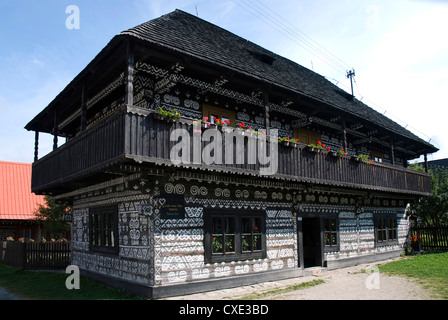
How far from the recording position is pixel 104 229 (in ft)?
42.2

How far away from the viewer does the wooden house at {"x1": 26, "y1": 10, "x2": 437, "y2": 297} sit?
32.6 ft

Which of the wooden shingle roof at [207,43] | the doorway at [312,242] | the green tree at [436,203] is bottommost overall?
the doorway at [312,242]

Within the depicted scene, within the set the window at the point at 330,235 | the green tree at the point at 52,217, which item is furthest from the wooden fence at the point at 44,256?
the window at the point at 330,235

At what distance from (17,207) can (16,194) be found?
1.49 metres

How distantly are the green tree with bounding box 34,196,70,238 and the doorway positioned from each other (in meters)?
14.3

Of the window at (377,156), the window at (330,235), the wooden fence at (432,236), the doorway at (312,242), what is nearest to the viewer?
the doorway at (312,242)

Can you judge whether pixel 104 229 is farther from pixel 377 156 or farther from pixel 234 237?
pixel 377 156

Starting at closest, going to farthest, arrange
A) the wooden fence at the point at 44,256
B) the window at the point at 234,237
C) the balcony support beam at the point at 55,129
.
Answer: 1. the window at the point at 234,237
2. the balcony support beam at the point at 55,129
3. the wooden fence at the point at 44,256

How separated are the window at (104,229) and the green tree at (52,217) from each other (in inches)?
398

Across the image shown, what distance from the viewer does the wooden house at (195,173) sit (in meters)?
9.93

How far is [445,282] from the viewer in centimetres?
1098

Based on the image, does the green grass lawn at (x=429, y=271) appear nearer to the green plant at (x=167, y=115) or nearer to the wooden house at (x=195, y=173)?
the wooden house at (x=195, y=173)

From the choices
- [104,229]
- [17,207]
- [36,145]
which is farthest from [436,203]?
[17,207]
